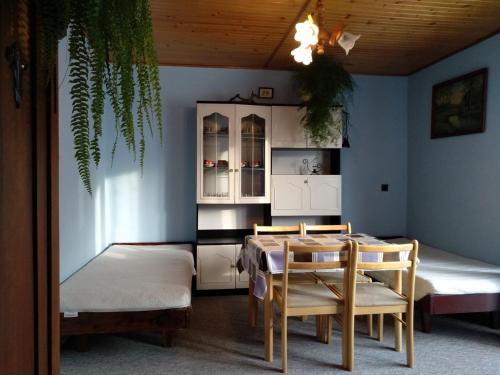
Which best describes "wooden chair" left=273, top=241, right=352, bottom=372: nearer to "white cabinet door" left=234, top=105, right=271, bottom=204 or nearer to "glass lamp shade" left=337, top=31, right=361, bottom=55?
"glass lamp shade" left=337, top=31, right=361, bottom=55

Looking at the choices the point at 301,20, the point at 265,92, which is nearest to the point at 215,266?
the point at 265,92

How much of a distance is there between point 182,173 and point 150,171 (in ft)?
1.12

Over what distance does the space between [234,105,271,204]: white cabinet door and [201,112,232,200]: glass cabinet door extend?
0.10m

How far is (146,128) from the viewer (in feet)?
13.1

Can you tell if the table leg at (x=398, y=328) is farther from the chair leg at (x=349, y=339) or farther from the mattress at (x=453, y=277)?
the chair leg at (x=349, y=339)

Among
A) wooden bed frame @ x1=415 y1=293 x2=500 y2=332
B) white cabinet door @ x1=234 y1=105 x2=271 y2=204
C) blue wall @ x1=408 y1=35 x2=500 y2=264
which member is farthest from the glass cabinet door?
blue wall @ x1=408 y1=35 x2=500 y2=264

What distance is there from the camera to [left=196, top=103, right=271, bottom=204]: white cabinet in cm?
388

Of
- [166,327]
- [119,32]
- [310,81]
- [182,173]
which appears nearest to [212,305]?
[166,327]

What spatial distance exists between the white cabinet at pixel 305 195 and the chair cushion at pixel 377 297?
1.58 meters

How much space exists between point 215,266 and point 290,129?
161 cm

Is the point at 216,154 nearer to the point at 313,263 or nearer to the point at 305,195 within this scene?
the point at 305,195

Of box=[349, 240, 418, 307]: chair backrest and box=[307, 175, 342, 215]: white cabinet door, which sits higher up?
box=[307, 175, 342, 215]: white cabinet door

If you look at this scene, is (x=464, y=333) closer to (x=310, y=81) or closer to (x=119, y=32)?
(x=310, y=81)

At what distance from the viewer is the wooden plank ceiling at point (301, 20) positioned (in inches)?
108
